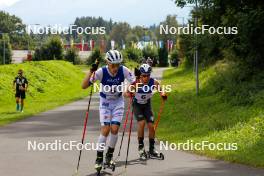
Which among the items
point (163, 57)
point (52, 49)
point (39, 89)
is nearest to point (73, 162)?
point (39, 89)

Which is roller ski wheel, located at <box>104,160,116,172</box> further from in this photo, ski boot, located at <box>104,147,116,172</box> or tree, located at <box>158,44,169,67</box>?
tree, located at <box>158,44,169,67</box>

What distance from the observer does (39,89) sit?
3881 centimetres

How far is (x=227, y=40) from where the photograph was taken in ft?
78.2

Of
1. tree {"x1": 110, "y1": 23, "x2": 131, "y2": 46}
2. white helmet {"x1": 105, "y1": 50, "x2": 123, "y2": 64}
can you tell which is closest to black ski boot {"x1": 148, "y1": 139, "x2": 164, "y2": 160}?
white helmet {"x1": 105, "y1": 50, "x2": 123, "y2": 64}

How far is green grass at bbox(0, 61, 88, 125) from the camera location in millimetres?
26019

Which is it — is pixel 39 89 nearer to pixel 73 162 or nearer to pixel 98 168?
pixel 73 162

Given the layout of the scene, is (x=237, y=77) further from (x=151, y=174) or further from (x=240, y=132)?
(x=151, y=174)

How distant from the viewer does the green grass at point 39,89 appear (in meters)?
26.0

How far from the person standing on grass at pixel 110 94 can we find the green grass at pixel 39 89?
34.8 feet

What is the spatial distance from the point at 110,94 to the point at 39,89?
29.6m

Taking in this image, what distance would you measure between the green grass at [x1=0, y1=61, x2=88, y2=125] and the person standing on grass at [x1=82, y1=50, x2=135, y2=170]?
34.8 feet

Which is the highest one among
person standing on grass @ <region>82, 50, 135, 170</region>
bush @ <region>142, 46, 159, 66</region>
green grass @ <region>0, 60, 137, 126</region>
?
bush @ <region>142, 46, 159, 66</region>

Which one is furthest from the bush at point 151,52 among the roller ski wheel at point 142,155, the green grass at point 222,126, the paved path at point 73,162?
the roller ski wheel at point 142,155

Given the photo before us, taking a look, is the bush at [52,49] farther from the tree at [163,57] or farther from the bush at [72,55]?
the tree at [163,57]
